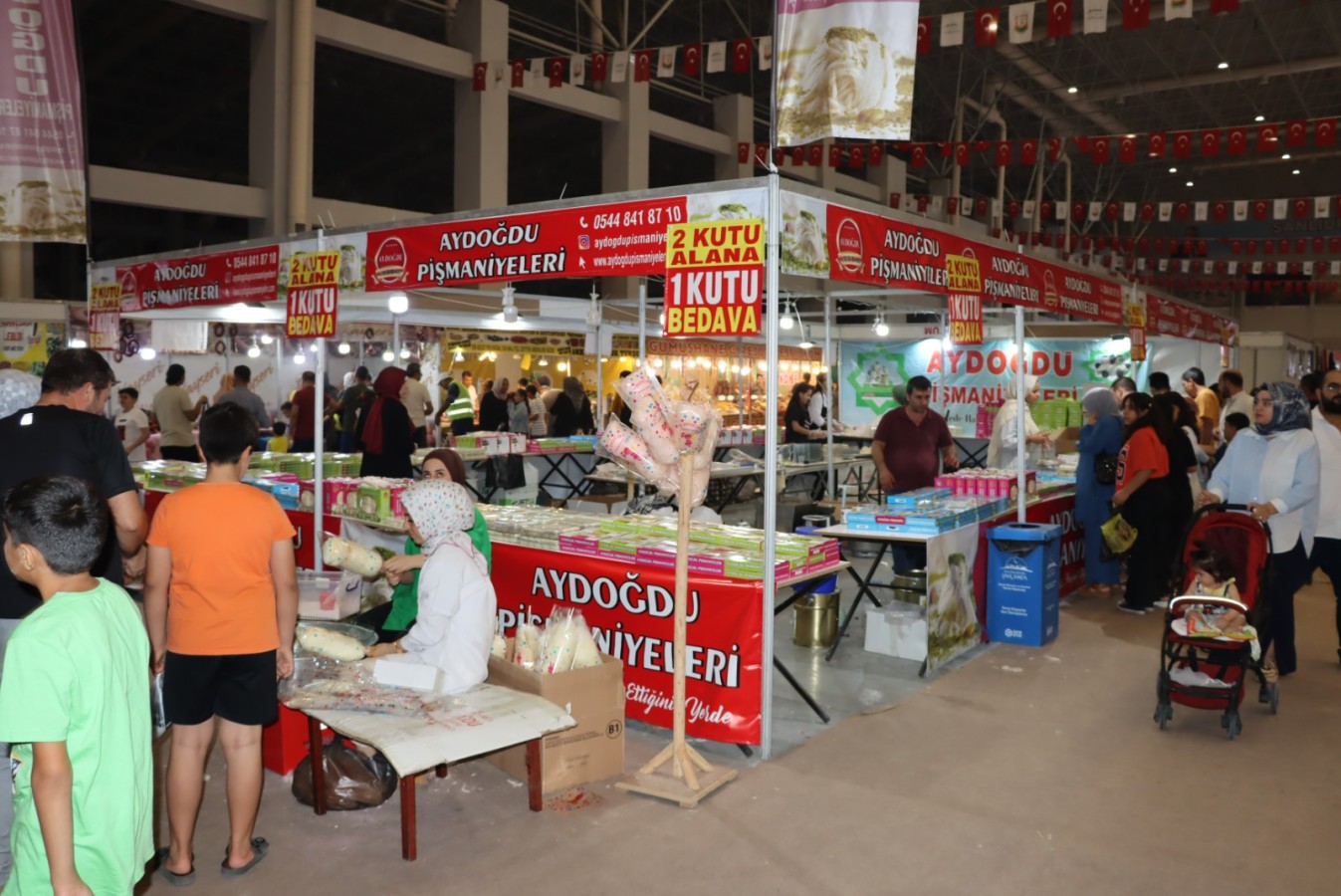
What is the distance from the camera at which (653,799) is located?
4258mm

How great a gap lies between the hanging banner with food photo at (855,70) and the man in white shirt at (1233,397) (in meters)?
6.72

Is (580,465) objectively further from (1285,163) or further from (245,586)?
(1285,163)

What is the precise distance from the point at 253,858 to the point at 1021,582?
484cm

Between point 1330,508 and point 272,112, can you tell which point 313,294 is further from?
point 272,112

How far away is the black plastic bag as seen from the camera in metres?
4.12

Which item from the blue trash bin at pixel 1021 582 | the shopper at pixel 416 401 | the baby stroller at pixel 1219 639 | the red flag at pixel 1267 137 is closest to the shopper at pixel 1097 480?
the blue trash bin at pixel 1021 582

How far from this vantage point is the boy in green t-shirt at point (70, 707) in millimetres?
2072

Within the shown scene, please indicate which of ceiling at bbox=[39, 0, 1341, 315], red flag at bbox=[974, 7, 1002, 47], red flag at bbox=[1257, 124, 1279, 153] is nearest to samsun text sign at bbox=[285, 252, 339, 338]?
red flag at bbox=[974, 7, 1002, 47]

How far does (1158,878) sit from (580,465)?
974 cm

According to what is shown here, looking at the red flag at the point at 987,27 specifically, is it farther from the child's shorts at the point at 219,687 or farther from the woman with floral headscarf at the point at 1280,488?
the child's shorts at the point at 219,687

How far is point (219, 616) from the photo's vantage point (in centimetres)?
335

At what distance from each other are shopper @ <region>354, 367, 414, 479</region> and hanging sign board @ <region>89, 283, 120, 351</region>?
206cm

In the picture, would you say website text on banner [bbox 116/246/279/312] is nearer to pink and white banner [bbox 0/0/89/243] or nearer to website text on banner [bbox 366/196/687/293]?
pink and white banner [bbox 0/0/89/243]

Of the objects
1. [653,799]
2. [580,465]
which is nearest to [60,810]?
[653,799]
